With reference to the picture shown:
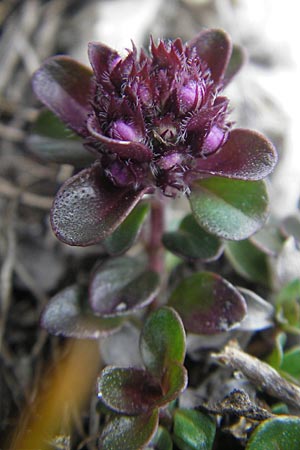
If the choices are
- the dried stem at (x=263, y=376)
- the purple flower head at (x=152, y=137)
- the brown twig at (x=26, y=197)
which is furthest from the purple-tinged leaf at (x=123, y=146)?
the brown twig at (x=26, y=197)

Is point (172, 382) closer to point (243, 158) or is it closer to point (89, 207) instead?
point (89, 207)

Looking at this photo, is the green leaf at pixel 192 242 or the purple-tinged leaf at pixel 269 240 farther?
the purple-tinged leaf at pixel 269 240

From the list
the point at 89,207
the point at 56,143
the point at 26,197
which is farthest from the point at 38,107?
the point at 89,207

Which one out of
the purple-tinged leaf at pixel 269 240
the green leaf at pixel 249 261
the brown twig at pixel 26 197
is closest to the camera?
the purple-tinged leaf at pixel 269 240

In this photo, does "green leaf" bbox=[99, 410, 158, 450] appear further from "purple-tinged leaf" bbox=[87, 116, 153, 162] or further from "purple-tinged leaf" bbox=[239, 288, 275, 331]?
"purple-tinged leaf" bbox=[87, 116, 153, 162]

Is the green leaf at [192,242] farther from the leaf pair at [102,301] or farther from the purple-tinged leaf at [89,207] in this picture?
the purple-tinged leaf at [89,207]

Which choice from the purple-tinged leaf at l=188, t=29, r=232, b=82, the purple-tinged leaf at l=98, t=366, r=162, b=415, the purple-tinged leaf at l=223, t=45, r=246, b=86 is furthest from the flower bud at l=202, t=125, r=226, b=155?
the purple-tinged leaf at l=98, t=366, r=162, b=415

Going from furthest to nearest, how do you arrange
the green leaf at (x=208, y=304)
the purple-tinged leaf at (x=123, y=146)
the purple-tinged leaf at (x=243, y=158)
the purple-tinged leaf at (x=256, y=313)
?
the purple-tinged leaf at (x=256, y=313) → the green leaf at (x=208, y=304) → the purple-tinged leaf at (x=243, y=158) → the purple-tinged leaf at (x=123, y=146)

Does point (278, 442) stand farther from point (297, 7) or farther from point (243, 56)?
point (297, 7)
